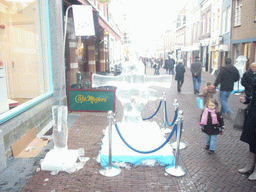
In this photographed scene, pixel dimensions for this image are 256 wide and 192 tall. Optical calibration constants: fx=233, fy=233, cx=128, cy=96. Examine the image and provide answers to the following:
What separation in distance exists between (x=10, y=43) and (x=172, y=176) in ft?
14.7

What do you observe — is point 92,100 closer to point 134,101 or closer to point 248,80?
point 134,101

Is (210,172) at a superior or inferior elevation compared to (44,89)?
inferior

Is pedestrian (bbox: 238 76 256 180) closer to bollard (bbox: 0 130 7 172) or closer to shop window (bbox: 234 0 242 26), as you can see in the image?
bollard (bbox: 0 130 7 172)

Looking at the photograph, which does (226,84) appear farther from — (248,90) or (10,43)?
(10,43)

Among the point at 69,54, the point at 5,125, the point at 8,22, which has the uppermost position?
the point at 8,22

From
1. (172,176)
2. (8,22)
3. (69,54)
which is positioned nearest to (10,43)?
(8,22)

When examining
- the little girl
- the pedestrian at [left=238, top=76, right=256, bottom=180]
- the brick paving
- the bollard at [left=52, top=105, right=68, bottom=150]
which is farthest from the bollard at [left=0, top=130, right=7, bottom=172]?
the pedestrian at [left=238, top=76, right=256, bottom=180]

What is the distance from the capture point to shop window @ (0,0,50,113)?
5.18 meters

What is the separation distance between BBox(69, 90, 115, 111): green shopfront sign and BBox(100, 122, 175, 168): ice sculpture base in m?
1.85

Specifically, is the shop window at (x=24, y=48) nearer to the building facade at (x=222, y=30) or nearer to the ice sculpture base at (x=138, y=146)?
the ice sculpture base at (x=138, y=146)

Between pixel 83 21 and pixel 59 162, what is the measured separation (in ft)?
10.0

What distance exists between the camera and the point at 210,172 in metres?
3.67

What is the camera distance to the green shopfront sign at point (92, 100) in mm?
6531

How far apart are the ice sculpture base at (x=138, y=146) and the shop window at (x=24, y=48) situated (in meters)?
2.36
